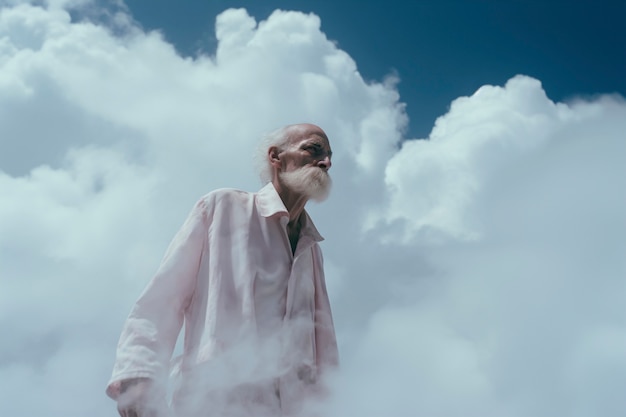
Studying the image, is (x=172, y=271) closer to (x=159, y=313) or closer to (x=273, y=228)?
(x=159, y=313)

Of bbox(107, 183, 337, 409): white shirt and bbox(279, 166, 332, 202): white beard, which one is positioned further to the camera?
bbox(279, 166, 332, 202): white beard

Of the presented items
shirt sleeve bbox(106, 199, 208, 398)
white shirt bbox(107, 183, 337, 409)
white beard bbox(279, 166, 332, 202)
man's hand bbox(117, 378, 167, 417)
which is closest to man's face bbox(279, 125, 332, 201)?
white beard bbox(279, 166, 332, 202)

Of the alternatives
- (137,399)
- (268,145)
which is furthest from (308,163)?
(137,399)

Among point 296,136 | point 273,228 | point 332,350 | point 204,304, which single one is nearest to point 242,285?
point 204,304

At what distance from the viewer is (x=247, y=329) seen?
3268 millimetres

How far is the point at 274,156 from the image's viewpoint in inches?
156

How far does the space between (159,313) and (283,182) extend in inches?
39.4

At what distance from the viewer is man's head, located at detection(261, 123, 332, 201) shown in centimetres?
379

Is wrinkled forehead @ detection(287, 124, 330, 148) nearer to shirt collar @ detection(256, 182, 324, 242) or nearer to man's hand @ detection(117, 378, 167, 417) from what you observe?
shirt collar @ detection(256, 182, 324, 242)

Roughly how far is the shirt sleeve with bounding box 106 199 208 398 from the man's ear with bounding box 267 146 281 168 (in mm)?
488

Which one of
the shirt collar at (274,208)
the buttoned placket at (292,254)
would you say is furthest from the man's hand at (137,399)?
the shirt collar at (274,208)

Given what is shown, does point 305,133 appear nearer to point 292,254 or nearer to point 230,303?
point 292,254

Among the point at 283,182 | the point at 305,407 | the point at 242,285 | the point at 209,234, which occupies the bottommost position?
the point at 305,407

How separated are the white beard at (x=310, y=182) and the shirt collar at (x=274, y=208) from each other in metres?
0.10
